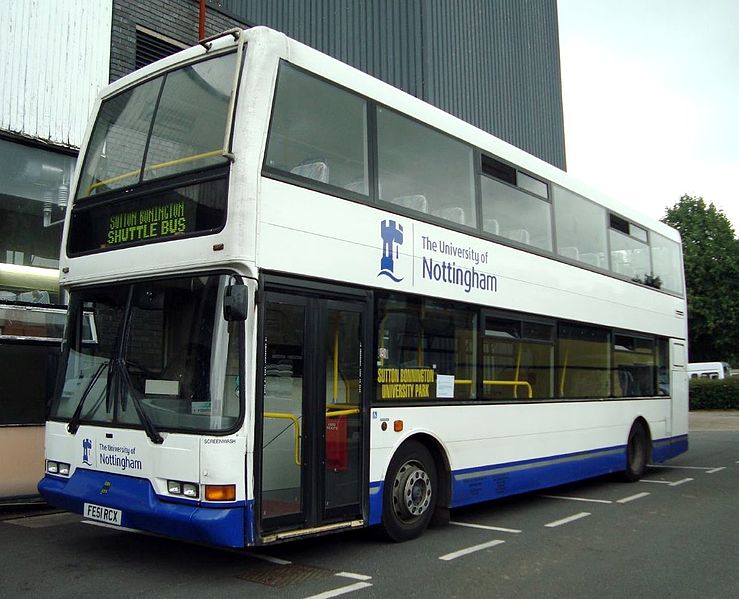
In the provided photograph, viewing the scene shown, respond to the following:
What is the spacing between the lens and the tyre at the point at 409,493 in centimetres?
707

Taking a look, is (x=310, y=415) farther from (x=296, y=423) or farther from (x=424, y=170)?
(x=424, y=170)

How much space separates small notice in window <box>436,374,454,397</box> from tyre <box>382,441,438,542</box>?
0.61 metres

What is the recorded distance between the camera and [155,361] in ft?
19.7

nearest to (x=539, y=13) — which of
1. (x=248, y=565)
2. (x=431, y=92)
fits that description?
(x=431, y=92)

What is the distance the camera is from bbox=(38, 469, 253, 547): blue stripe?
214 inches

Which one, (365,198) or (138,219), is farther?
(365,198)

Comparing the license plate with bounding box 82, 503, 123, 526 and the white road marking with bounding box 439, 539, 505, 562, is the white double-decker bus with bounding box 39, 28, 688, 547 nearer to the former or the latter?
the license plate with bounding box 82, 503, 123, 526

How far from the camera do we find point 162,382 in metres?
5.94

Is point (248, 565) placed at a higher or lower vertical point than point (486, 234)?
lower

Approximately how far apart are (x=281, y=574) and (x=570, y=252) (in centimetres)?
617

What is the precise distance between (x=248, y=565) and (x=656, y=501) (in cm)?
619

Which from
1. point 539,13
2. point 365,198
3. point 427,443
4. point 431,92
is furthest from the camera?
point 539,13

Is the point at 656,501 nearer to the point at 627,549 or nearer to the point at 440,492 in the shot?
the point at 627,549

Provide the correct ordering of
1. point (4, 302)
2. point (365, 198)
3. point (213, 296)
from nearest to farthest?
1. point (213, 296)
2. point (365, 198)
3. point (4, 302)
